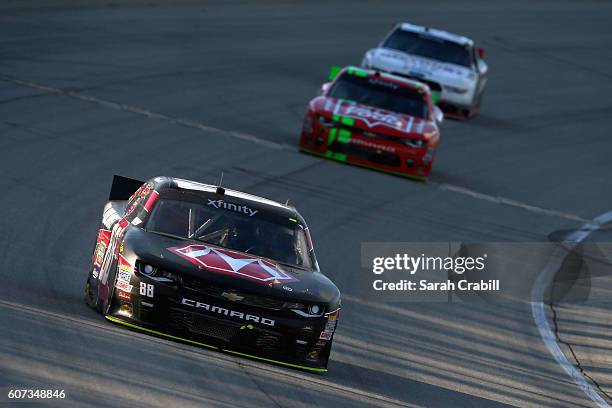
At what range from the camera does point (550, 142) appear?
83.7 feet

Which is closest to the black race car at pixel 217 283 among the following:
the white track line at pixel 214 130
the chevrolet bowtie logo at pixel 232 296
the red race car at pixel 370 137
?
the chevrolet bowtie logo at pixel 232 296

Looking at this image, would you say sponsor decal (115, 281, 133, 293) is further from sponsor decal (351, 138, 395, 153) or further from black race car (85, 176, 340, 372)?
sponsor decal (351, 138, 395, 153)

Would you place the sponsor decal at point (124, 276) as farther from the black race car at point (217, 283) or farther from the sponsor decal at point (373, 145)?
the sponsor decal at point (373, 145)

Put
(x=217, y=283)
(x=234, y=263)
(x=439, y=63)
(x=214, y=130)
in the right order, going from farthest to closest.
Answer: (x=439, y=63)
(x=214, y=130)
(x=234, y=263)
(x=217, y=283)

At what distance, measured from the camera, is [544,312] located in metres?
13.6

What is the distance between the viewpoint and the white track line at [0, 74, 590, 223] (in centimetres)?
1925

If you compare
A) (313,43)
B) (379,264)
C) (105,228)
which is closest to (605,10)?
(313,43)

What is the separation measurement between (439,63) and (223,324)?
1729cm

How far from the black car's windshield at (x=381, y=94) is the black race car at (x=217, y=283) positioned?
10096mm

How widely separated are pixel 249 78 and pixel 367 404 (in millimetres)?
Answer: 17439

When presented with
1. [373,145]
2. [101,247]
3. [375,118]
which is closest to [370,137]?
[373,145]

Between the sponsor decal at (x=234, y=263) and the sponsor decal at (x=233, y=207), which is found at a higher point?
the sponsor decal at (x=233, y=207)

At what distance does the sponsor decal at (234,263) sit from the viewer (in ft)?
31.0

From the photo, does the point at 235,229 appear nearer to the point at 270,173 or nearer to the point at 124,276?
the point at 124,276
